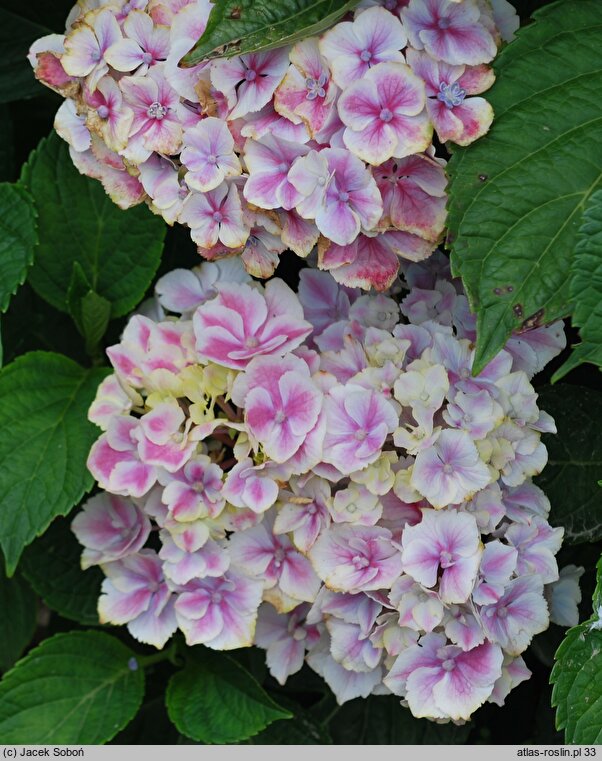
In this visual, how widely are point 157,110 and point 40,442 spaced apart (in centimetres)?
39

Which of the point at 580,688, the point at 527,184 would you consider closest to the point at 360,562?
the point at 580,688

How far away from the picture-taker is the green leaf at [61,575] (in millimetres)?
1246

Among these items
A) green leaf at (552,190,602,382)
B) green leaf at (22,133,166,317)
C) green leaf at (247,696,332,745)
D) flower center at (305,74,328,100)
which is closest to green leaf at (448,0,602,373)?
green leaf at (552,190,602,382)

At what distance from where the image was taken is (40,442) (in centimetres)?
108

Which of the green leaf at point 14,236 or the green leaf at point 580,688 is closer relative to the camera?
the green leaf at point 580,688

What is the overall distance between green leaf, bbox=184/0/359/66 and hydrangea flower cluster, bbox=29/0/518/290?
0.05 ft

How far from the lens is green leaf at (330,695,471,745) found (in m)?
1.26

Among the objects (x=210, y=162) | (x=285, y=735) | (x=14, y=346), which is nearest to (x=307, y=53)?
(x=210, y=162)

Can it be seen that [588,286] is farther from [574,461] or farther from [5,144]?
[5,144]

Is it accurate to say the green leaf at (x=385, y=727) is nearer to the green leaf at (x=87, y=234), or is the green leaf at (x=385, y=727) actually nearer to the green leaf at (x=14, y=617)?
the green leaf at (x=14, y=617)

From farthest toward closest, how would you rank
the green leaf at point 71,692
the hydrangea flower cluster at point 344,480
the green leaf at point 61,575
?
the green leaf at point 61,575
the green leaf at point 71,692
the hydrangea flower cluster at point 344,480

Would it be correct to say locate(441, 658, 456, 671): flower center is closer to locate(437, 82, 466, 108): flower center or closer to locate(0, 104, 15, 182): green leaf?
locate(437, 82, 466, 108): flower center

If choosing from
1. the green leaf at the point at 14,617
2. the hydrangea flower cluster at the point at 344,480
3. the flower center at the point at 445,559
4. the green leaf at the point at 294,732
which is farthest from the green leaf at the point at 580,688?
the green leaf at the point at 14,617

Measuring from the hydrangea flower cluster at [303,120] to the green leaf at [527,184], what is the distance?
0.03m
